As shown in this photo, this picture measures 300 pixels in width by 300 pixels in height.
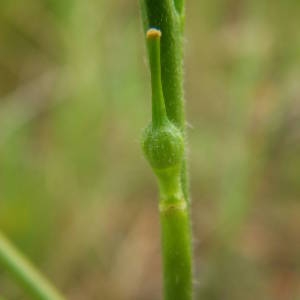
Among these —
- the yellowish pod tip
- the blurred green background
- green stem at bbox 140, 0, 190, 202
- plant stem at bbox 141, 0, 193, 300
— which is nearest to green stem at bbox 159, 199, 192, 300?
plant stem at bbox 141, 0, 193, 300

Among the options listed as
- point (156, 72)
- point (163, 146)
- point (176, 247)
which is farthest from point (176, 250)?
point (156, 72)

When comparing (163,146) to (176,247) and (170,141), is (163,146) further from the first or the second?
(176,247)

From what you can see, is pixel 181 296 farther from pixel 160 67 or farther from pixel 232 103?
pixel 232 103

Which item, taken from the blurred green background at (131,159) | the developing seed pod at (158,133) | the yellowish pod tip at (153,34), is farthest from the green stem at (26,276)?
the blurred green background at (131,159)

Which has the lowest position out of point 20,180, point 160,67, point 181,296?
point 20,180

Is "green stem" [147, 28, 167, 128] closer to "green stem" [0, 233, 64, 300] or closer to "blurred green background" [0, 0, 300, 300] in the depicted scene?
"green stem" [0, 233, 64, 300]

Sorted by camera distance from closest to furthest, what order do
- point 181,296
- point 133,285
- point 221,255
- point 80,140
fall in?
point 181,296 → point 221,255 → point 133,285 → point 80,140

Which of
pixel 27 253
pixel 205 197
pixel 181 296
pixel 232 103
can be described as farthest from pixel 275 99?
pixel 181 296

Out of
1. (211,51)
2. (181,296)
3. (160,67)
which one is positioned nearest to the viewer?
(160,67)

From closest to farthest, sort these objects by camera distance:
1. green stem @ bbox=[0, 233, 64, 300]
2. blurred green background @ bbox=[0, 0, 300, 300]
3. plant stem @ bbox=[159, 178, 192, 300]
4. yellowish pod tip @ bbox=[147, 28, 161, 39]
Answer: yellowish pod tip @ bbox=[147, 28, 161, 39], plant stem @ bbox=[159, 178, 192, 300], green stem @ bbox=[0, 233, 64, 300], blurred green background @ bbox=[0, 0, 300, 300]
